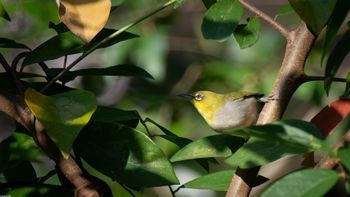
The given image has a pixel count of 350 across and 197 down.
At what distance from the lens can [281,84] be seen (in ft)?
2.81

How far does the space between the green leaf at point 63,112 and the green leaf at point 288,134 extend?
0.21 meters

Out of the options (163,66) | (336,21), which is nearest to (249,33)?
(336,21)

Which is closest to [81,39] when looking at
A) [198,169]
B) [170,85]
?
[198,169]

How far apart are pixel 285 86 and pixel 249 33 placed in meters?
0.17

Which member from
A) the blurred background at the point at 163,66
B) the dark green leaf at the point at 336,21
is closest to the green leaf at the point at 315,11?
the dark green leaf at the point at 336,21

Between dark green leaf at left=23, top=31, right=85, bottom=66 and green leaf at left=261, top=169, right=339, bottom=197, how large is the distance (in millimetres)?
425

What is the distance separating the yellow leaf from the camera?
2.90ft

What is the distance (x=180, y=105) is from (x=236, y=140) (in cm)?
204

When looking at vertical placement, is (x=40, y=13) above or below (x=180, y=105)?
above

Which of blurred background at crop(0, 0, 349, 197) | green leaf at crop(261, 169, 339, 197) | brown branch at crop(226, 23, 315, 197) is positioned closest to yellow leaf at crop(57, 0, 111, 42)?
brown branch at crop(226, 23, 315, 197)

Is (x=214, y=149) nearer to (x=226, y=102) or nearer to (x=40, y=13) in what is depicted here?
(x=226, y=102)

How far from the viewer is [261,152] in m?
0.70

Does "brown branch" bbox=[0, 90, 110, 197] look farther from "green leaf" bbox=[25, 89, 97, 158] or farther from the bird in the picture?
the bird

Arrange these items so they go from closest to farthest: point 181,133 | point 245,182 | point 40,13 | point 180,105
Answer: point 245,182, point 40,13, point 181,133, point 180,105
